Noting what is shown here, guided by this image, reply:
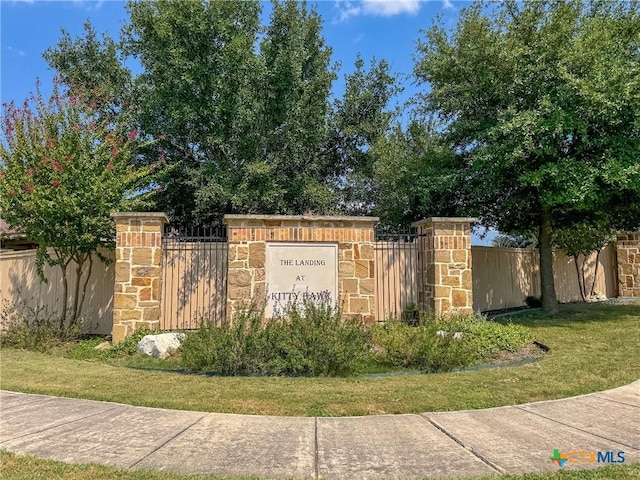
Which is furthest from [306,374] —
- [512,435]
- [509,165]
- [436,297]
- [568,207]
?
[568,207]

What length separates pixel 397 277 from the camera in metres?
11.2

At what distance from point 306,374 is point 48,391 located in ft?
11.3

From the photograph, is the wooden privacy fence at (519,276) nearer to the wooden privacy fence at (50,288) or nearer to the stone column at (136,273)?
the stone column at (136,273)

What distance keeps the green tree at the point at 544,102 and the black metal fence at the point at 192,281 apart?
269 inches

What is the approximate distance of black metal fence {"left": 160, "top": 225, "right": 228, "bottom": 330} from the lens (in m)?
10.1

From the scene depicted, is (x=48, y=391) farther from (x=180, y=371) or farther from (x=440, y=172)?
(x=440, y=172)

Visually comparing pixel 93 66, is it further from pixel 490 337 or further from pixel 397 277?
pixel 490 337

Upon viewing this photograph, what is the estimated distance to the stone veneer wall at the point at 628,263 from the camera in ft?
61.9

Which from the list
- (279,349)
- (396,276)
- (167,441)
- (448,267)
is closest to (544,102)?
(448,267)

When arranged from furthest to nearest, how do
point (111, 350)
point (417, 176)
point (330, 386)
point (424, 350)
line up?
point (417, 176) < point (111, 350) < point (424, 350) < point (330, 386)

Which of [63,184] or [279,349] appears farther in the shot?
[63,184]

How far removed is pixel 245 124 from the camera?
46.1 ft

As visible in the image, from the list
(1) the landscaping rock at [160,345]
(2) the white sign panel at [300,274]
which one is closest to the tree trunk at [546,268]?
(2) the white sign panel at [300,274]

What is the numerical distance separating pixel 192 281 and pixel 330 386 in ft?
17.0
